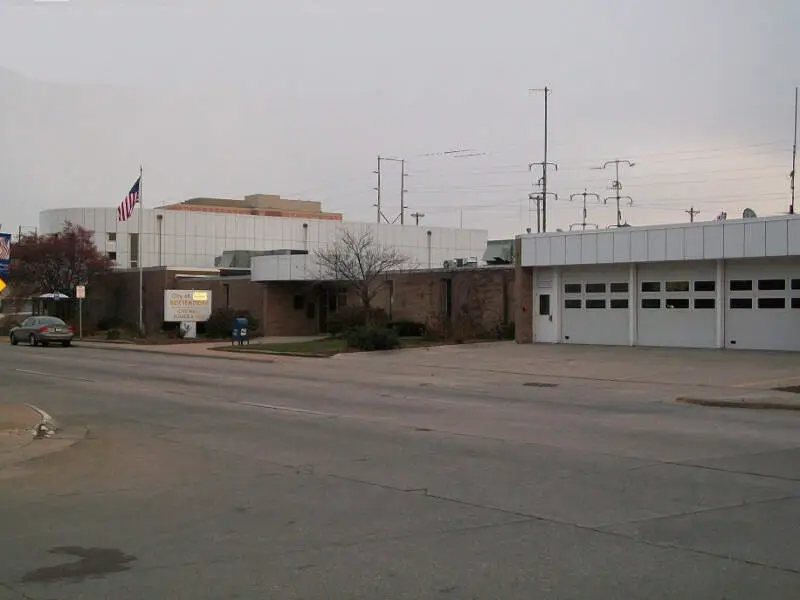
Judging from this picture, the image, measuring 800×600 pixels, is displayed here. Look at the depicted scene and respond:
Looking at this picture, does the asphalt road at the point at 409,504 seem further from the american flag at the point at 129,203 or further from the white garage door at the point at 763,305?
the american flag at the point at 129,203

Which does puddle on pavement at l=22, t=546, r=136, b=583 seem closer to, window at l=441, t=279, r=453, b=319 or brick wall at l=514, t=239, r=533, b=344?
brick wall at l=514, t=239, r=533, b=344

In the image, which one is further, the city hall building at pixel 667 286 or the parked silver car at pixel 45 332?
the parked silver car at pixel 45 332

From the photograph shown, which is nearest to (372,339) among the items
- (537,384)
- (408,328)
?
(408,328)

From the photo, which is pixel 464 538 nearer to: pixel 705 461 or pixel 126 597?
pixel 126 597

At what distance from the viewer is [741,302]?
31.4 metres

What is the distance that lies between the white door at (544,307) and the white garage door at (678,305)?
4130 millimetres

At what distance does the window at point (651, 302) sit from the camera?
111 feet

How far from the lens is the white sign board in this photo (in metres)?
44.4

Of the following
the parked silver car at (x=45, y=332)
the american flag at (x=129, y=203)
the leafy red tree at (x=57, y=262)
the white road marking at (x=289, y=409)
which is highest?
the american flag at (x=129, y=203)

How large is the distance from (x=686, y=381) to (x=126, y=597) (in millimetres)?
19167

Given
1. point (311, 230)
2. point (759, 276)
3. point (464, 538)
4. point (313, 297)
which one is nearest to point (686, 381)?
point (759, 276)

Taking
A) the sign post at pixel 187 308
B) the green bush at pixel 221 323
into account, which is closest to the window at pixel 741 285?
the green bush at pixel 221 323

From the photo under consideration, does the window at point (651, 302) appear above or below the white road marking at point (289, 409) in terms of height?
above

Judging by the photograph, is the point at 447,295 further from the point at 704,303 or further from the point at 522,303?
the point at 704,303
